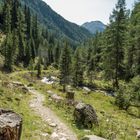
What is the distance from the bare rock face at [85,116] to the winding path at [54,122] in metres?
1.30

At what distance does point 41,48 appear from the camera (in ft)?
467

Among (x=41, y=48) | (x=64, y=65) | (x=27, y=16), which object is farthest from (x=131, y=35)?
(x=27, y=16)

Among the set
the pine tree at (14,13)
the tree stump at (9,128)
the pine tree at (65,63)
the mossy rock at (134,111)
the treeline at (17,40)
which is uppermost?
the pine tree at (14,13)

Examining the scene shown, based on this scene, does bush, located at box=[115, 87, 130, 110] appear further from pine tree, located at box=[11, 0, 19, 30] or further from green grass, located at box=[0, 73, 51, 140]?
pine tree, located at box=[11, 0, 19, 30]

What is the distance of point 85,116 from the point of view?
23.4m

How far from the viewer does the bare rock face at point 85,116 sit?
913 inches

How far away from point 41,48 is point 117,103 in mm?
105651

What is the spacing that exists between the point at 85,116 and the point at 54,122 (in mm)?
2219

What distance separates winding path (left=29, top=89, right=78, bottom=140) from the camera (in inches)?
795

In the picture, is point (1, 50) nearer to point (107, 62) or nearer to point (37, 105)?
point (107, 62)

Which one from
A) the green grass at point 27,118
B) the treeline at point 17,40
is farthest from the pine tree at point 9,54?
the green grass at point 27,118

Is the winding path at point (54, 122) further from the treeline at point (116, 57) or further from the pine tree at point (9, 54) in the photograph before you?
the pine tree at point (9, 54)

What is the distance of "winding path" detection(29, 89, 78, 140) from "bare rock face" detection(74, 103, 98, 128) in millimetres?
1300

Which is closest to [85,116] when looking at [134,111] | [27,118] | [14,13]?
[27,118]
